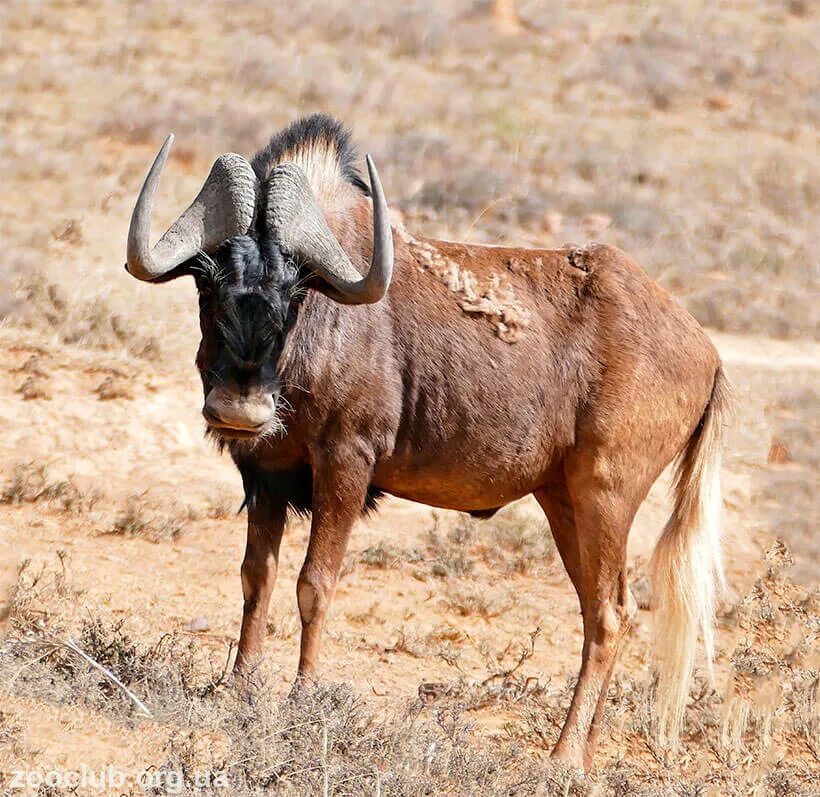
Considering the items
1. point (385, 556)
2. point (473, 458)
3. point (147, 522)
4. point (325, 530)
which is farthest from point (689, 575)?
point (147, 522)

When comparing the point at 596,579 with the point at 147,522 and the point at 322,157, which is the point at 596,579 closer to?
the point at 322,157

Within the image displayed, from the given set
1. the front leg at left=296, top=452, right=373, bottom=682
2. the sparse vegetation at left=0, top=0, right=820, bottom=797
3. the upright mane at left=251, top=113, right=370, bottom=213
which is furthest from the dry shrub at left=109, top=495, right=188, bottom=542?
the upright mane at left=251, top=113, right=370, bottom=213

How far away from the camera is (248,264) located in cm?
607

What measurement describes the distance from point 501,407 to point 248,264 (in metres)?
1.68

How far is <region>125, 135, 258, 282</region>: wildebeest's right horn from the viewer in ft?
19.4

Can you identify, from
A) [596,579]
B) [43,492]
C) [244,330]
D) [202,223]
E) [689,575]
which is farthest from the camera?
[43,492]

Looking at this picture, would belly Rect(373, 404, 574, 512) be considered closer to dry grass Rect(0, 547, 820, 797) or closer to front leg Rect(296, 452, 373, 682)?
front leg Rect(296, 452, 373, 682)

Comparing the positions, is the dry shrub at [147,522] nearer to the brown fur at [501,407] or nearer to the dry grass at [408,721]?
the dry grass at [408,721]

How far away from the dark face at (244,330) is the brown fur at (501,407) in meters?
0.40

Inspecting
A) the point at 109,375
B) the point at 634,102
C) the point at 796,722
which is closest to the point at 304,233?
the point at 796,722

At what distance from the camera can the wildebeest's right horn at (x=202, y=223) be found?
592 centimetres

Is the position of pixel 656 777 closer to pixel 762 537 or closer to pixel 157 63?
pixel 762 537

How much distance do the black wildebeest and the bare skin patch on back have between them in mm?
11

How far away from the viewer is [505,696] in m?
8.03
